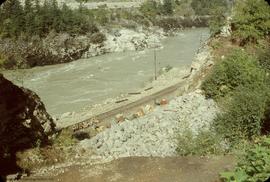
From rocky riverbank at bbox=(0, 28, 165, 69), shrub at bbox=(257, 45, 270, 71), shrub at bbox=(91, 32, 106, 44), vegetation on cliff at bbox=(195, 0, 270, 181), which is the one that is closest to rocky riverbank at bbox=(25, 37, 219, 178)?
vegetation on cliff at bbox=(195, 0, 270, 181)

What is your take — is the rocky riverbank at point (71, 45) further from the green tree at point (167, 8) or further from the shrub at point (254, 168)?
the shrub at point (254, 168)

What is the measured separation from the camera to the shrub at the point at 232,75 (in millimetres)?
22291

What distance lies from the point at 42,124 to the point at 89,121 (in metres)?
9.94

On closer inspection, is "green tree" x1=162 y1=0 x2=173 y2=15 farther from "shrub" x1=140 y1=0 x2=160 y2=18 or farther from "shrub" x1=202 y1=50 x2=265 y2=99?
"shrub" x1=202 y1=50 x2=265 y2=99

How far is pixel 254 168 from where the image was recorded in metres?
12.9

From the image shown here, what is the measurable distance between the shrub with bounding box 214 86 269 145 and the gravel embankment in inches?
60.9

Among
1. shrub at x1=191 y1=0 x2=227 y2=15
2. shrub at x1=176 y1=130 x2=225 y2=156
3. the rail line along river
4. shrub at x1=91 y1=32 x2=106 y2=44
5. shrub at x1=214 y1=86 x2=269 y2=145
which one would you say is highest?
shrub at x1=214 y1=86 x2=269 y2=145

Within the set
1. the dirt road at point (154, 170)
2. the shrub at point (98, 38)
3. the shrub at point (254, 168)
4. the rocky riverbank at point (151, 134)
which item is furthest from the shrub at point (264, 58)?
the shrub at point (98, 38)

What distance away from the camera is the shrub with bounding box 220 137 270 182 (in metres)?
12.4

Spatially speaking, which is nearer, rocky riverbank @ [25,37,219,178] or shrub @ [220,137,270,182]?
shrub @ [220,137,270,182]

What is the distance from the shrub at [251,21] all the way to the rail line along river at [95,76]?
617 inches

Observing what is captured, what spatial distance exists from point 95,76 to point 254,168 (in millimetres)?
39921

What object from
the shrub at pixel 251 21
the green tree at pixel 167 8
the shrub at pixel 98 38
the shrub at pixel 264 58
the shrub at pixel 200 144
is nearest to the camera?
the shrub at pixel 200 144

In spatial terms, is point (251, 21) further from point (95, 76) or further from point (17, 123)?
point (95, 76)
